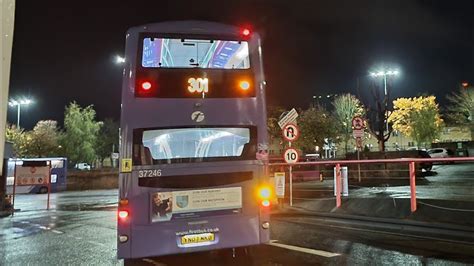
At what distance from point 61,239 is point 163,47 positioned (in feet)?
22.6

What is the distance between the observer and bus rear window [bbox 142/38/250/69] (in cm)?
784

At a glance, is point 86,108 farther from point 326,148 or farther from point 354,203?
point 354,203

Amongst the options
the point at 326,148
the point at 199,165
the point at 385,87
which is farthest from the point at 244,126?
the point at 326,148

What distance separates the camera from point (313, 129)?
194 ft

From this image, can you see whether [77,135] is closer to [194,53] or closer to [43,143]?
Result: [43,143]

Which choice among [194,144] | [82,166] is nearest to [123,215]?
[194,144]

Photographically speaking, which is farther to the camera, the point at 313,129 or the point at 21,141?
the point at 21,141

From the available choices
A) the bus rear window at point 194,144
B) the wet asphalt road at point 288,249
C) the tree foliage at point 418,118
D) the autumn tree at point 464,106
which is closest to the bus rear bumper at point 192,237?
the wet asphalt road at point 288,249

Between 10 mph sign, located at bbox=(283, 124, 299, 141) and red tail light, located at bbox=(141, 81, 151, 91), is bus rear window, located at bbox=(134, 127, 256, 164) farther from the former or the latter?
10 mph sign, located at bbox=(283, 124, 299, 141)

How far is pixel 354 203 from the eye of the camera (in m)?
14.1

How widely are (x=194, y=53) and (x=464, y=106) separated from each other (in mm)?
58837

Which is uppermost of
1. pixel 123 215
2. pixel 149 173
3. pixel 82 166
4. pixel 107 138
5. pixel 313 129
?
pixel 107 138

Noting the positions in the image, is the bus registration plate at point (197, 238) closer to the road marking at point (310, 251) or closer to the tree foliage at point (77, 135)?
the road marking at point (310, 251)

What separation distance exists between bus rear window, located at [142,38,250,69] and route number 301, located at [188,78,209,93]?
12.7 inches
